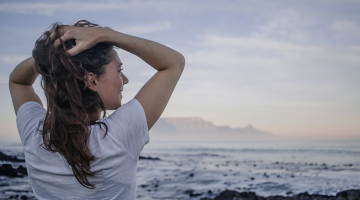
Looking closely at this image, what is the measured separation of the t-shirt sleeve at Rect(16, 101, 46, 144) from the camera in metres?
1.67

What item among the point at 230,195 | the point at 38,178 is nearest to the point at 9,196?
the point at 230,195

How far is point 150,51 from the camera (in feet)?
5.38

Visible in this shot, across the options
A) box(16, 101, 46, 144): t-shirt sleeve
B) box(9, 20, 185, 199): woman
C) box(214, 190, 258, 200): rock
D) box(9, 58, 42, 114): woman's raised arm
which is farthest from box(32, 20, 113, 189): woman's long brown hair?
box(214, 190, 258, 200): rock

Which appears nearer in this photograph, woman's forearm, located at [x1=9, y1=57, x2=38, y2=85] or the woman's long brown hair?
the woman's long brown hair

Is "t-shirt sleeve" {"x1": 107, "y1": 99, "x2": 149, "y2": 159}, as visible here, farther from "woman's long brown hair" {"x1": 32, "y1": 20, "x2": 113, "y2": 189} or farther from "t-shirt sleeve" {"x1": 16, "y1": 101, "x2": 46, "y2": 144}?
"t-shirt sleeve" {"x1": 16, "y1": 101, "x2": 46, "y2": 144}

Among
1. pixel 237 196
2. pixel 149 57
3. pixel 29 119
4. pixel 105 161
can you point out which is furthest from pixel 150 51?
pixel 237 196

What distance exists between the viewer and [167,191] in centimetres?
1428

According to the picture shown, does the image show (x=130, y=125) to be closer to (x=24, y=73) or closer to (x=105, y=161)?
(x=105, y=161)

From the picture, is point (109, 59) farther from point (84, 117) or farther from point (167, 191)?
point (167, 191)

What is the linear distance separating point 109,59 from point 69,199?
0.65 meters

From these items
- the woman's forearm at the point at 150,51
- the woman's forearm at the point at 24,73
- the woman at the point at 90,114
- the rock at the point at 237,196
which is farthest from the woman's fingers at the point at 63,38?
the rock at the point at 237,196

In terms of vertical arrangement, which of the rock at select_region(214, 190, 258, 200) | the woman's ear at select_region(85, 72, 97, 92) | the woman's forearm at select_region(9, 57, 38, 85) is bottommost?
the rock at select_region(214, 190, 258, 200)

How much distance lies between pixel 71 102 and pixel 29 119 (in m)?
0.34

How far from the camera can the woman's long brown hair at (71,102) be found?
148cm
